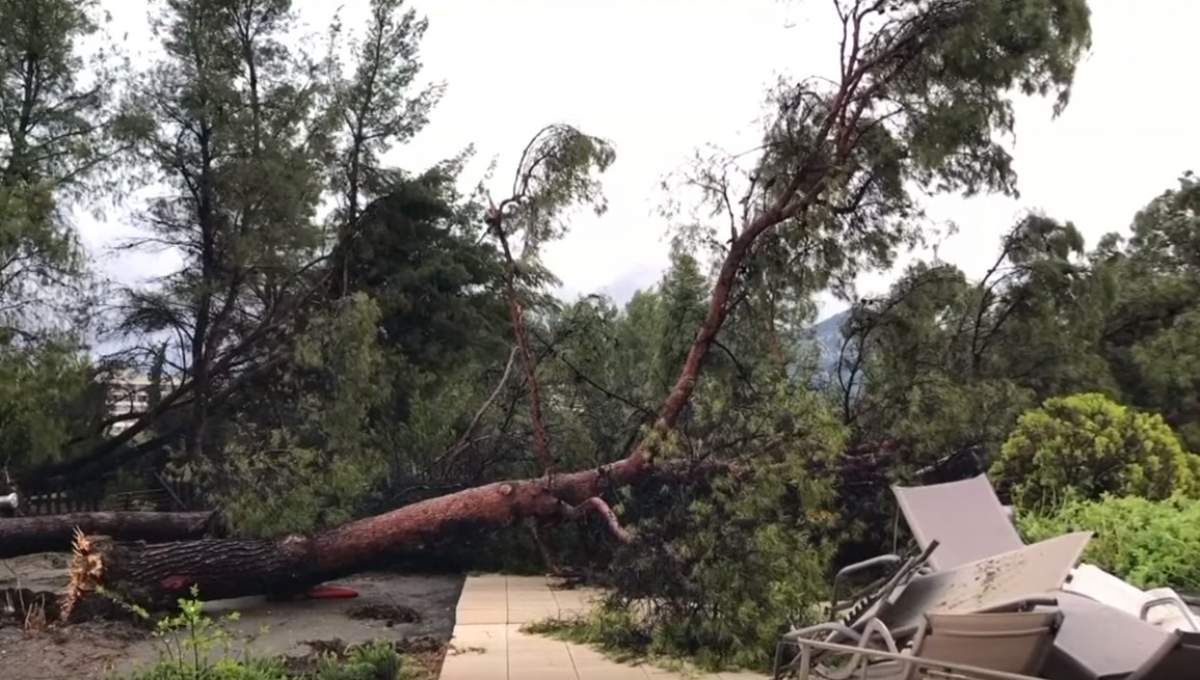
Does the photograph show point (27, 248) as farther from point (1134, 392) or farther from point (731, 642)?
point (1134, 392)

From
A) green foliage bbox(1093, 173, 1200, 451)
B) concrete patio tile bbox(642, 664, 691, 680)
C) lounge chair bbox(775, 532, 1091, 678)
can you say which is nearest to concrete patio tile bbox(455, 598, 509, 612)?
concrete patio tile bbox(642, 664, 691, 680)

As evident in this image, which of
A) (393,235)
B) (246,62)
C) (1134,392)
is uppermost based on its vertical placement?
(246,62)

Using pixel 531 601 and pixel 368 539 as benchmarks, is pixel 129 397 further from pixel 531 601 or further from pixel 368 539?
pixel 531 601

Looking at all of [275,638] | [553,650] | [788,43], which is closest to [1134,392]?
[788,43]

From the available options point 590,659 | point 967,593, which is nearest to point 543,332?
point 590,659

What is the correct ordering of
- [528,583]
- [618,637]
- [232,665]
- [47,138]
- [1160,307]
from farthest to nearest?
[1160,307] < [47,138] < [528,583] < [618,637] < [232,665]

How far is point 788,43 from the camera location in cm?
923

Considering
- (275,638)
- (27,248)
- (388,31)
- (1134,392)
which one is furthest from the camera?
(388,31)

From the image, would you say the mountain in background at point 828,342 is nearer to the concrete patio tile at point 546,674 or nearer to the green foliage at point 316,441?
the green foliage at point 316,441

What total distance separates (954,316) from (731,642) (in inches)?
209

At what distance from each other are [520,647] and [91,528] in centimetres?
435

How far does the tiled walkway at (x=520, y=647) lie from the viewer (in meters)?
6.11

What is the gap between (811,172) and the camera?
28.5ft

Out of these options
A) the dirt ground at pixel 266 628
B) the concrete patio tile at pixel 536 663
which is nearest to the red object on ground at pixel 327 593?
the dirt ground at pixel 266 628
